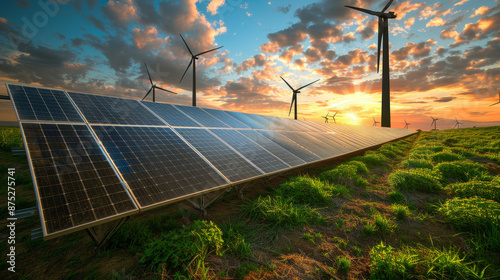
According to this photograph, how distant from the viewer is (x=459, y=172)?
11984 mm

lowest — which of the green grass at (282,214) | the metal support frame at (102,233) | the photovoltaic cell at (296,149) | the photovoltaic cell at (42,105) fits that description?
the green grass at (282,214)

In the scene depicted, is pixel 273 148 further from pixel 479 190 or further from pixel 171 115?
pixel 479 190

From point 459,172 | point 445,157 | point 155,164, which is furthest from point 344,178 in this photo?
point 445,157

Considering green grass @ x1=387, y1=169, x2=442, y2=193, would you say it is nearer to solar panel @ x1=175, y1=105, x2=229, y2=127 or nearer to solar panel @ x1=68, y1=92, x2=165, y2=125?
solar panel @ x1=175, y1=105, x2=229, y2=127

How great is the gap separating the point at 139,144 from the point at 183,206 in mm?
3344

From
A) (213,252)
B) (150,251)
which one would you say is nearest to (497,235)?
(213,252)

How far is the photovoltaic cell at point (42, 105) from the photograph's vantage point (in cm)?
653

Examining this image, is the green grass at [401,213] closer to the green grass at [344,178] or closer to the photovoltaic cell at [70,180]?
the green grass at [344,178]

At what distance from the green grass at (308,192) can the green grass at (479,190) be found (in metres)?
5.22

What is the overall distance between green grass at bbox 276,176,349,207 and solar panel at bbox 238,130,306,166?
1119mm

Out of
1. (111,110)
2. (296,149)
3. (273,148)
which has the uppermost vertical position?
(111,110)

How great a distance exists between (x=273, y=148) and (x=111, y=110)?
872 centimetres

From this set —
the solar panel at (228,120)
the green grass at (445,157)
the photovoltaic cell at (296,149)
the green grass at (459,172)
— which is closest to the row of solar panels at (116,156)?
the photovoltaic cell at (296,149)

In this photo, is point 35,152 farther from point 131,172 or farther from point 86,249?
point 86,249
